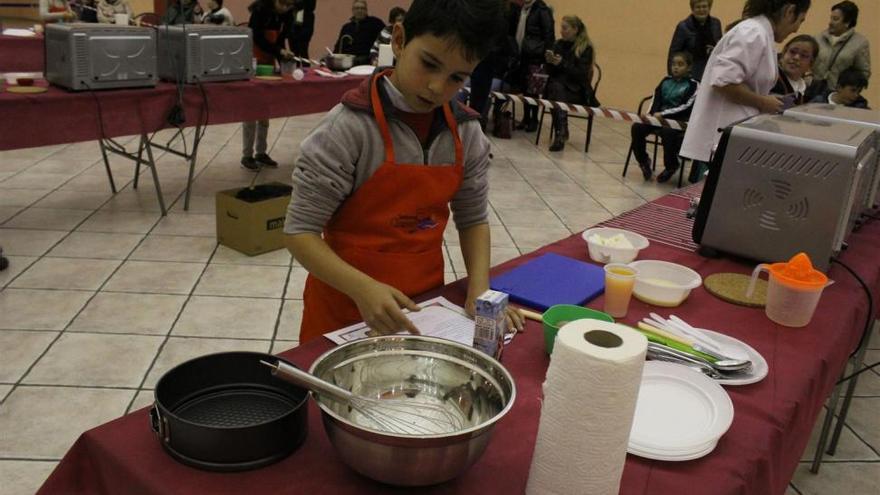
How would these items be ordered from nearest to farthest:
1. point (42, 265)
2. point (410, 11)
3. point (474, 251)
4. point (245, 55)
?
point (410, 11) < point (474, 251) < point (42, 265) < point (245, 55)

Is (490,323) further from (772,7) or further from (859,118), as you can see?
(772,7)

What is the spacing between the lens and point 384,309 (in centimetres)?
115

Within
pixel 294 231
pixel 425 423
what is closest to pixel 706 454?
pixel 425 423

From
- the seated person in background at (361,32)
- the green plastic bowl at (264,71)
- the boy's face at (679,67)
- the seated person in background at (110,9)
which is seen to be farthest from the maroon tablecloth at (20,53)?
the boy's face at (679,67)

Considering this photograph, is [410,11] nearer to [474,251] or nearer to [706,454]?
[474,251]

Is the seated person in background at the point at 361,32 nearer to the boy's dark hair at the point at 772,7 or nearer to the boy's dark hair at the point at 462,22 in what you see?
the boy's dark hair at the point at 772,7

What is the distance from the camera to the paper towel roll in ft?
2.39

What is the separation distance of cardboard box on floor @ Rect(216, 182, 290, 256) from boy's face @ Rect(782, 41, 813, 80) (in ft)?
11.0

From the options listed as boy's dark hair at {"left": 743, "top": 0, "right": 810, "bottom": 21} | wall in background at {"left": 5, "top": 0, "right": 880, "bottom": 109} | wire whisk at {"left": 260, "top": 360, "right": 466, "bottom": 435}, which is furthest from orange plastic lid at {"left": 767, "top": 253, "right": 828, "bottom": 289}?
wall in background at {"left": 5, "top": 0, "right": 880, "bottom": 109}

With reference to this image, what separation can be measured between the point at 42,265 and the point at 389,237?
2417 mm

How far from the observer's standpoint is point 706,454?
38.4 inches

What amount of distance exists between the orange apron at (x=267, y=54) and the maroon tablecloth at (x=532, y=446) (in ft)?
12.6

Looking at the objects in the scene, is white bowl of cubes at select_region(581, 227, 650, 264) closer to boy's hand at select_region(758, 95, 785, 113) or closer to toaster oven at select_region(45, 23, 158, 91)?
boy's hand at select_region(758, 95, 785, 113)

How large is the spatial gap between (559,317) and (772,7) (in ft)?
7.71
